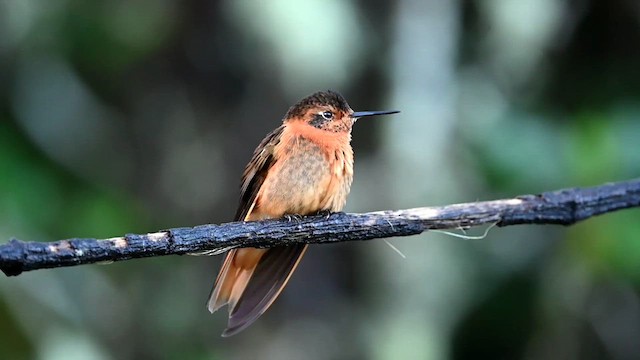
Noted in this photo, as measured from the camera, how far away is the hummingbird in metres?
4.38

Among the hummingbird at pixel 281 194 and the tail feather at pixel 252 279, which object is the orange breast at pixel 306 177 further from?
the tail feather at pixel 252 279

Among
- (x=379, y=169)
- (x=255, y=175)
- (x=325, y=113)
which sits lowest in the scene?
(x=255, y=175)

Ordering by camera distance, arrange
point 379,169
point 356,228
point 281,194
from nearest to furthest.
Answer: point 356,228 < point 281,194 < point 379,169

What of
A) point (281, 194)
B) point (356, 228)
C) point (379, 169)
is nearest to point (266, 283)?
point (281, 194)

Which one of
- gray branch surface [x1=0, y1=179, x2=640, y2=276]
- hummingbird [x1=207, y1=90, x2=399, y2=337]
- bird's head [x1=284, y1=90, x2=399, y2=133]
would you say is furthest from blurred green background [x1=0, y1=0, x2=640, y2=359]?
gray branch surface [x1=0, y1=179, x2=640, y2=276]

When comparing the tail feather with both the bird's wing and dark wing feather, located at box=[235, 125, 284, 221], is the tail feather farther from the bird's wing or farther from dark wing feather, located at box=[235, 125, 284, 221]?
dark wing feather, located at box=[235, 125, 284, 221]

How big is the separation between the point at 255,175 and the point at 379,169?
1.99 m

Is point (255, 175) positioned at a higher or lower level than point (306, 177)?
higher

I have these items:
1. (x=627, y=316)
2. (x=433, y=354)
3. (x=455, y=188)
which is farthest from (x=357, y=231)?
(x=627, y=316)

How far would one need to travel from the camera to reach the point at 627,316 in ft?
19.7

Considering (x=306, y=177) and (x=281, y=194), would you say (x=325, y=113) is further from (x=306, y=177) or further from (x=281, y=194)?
(x=281, y=194)

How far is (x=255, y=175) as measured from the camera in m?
4.78

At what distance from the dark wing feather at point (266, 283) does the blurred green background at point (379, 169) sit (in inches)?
43.0

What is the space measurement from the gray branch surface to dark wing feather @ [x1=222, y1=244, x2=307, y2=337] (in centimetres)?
92
